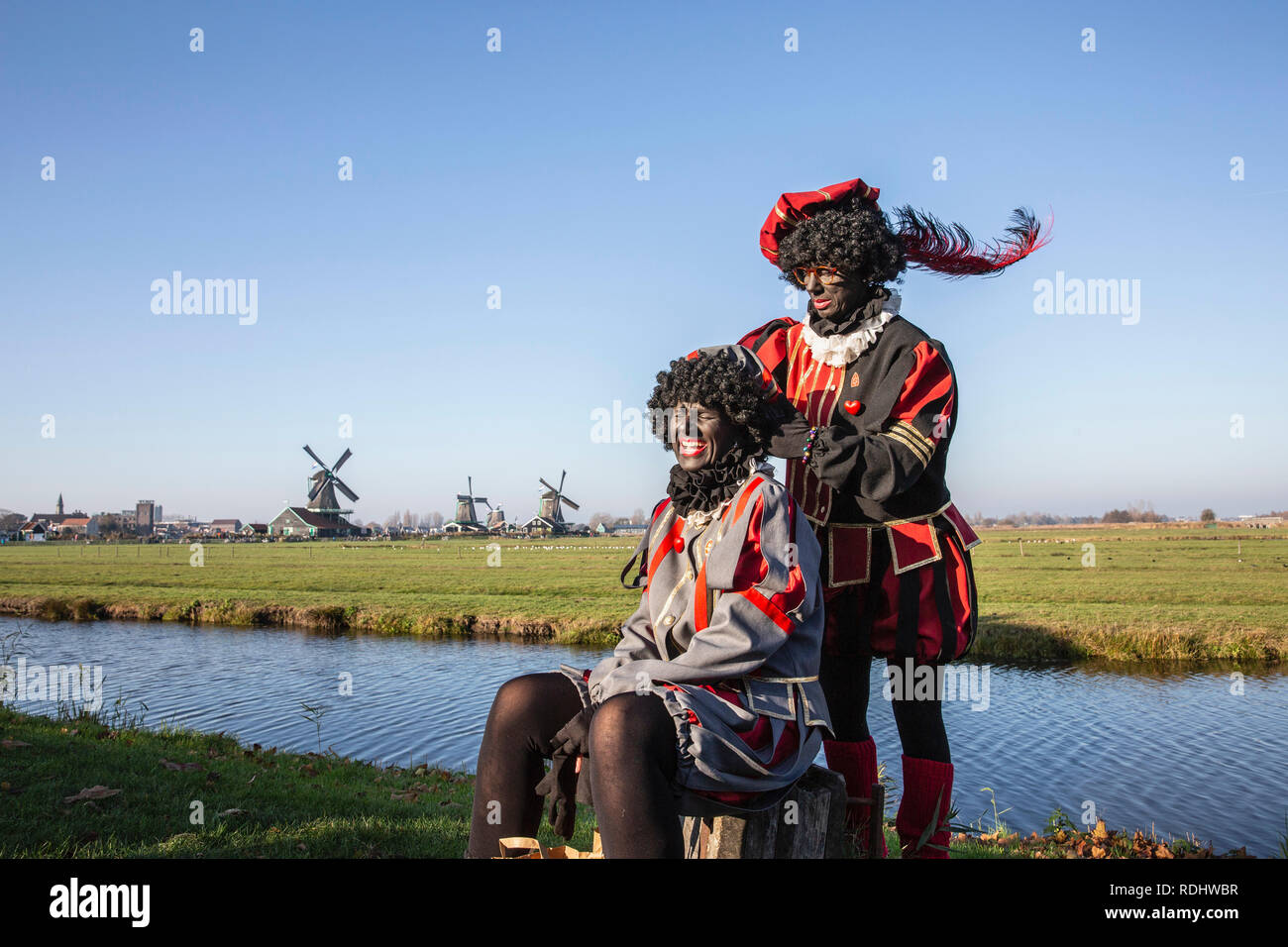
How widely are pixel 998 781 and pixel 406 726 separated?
310 inches

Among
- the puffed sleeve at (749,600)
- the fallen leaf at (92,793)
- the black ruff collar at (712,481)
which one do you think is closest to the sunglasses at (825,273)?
the black ruff collar at (712,481)

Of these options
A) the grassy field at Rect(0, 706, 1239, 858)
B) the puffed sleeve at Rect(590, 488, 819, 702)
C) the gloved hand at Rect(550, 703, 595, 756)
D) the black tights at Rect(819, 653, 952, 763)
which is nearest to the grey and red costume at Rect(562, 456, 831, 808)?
the puffed sleeve at Rect(590, 488, 819, 702)

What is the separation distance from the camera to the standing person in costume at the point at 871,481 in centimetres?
308

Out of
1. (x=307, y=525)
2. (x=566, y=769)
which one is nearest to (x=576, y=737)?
(x=566, y=769)

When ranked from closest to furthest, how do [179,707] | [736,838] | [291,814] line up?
[736,838], [291,814], [179,707]

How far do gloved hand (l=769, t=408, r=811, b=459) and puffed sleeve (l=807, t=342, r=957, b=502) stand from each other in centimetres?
6

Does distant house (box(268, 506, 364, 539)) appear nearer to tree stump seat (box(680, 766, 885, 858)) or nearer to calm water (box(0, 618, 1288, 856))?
calm water (box(0, 618, 1288, 856))

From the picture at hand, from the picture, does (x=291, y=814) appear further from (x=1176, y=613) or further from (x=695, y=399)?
(x=1176, y=613)

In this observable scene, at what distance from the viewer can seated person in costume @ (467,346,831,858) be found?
224 cm

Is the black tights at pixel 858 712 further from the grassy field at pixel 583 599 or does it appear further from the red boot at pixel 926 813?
the grassy field at pixel 583 599

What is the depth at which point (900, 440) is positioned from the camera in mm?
3014
